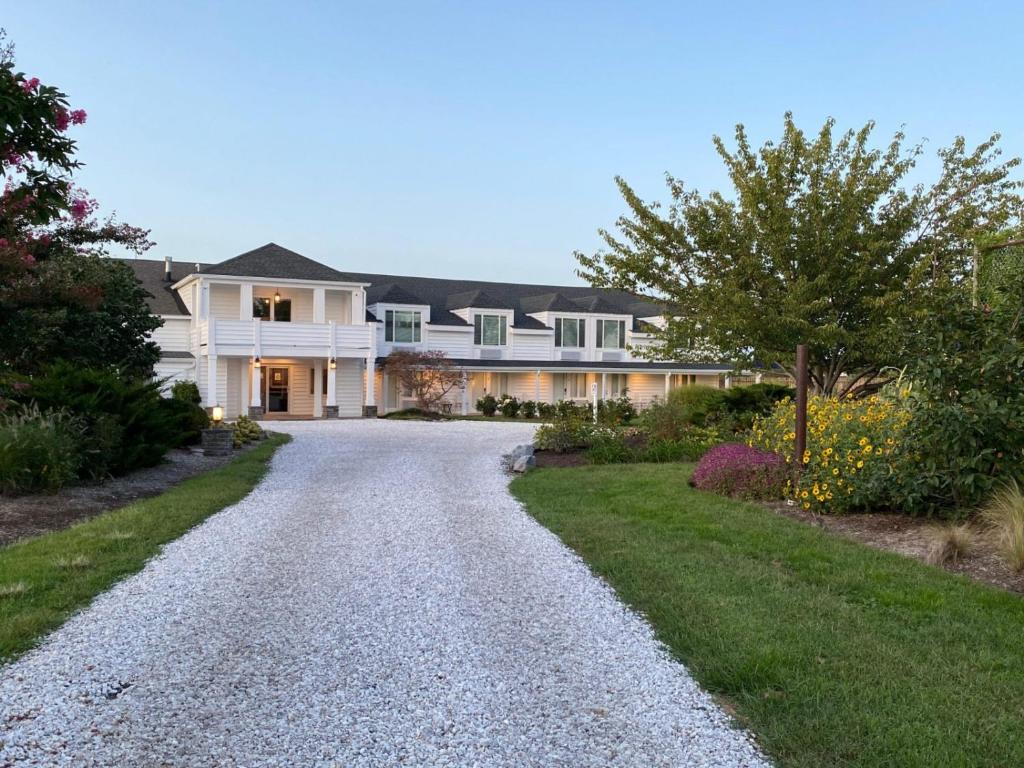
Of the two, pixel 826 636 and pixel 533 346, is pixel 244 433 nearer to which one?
pixel 826 636

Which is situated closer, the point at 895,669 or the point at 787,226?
the point at 895,669

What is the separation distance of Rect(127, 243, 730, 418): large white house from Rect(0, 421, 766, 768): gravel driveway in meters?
20.8

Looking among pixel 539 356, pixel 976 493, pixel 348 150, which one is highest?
pixel 348 150

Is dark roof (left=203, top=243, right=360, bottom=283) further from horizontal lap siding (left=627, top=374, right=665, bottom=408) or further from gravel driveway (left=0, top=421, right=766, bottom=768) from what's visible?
gravel driveway (left=0, top=421, right=766, bottom=768)

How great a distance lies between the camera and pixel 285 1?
14758 mm

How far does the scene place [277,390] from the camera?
1200 inches

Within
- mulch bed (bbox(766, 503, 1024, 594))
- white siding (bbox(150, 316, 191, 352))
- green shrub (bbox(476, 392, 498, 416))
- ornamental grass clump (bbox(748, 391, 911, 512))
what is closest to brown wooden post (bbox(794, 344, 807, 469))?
ornamental grass clump (bbox(748, 391, 911, 512))

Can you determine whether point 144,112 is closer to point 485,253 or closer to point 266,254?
point 266,254

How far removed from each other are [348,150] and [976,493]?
1795 cm

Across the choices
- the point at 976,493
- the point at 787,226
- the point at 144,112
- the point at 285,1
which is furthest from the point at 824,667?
the point at 144,112

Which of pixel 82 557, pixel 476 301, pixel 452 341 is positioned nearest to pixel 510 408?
pixel 452 341

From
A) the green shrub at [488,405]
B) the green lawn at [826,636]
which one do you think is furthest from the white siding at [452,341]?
the green lawn at [826,636]

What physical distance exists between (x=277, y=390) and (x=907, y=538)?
26.6m

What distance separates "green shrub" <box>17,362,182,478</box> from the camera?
36.4 feet
